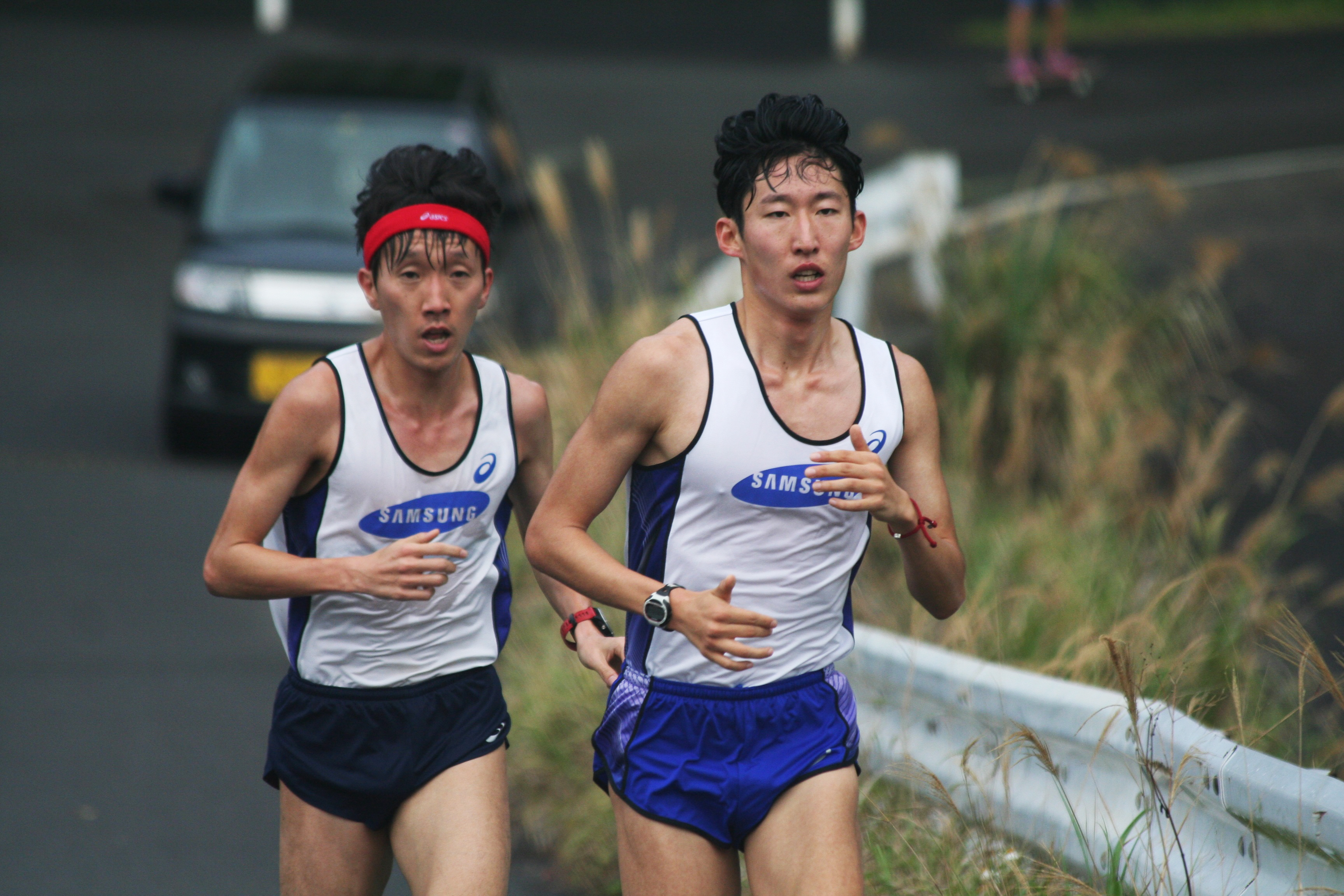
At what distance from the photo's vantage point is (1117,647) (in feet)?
11.4

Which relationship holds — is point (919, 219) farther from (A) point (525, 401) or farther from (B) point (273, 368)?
(A) point (525, 401)

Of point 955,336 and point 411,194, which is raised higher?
point 411,194

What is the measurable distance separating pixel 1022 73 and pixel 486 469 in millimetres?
17428

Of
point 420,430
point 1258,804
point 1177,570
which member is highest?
point 420,430

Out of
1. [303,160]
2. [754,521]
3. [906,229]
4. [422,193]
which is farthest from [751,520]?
[303,160]

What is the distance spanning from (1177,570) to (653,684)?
11.0 feet

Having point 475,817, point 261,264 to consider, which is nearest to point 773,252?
point 475,817

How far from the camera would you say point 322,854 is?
3520mm

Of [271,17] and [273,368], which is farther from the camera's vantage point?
[271,17]

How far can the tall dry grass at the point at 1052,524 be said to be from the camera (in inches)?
179

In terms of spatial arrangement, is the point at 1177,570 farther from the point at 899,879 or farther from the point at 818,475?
the point at 818,475

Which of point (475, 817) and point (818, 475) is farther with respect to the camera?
point (475, 817)

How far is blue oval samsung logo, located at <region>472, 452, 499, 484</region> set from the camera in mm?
3570

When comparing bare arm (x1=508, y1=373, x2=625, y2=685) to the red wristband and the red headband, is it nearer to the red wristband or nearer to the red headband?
the red wristband
